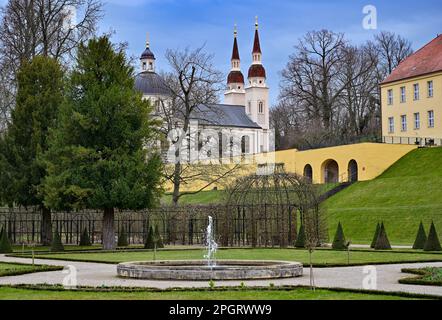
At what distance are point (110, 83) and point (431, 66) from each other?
3251cm

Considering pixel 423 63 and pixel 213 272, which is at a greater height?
pixel 423 63

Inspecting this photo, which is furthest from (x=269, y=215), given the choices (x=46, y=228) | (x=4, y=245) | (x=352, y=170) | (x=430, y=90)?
(x=430, y=90)

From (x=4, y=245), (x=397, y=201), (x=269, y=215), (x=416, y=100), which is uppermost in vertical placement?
(x=416, y=100)

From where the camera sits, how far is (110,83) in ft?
108

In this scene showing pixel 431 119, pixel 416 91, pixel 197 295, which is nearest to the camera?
pixel 197 295

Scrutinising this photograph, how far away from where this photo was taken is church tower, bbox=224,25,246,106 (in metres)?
122

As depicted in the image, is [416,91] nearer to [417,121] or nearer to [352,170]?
[417,121]

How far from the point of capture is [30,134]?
1391 inches

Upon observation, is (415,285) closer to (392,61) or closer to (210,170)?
(210,170)

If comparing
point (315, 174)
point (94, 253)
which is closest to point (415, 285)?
point (94, 253)

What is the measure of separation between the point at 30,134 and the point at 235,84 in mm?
89267

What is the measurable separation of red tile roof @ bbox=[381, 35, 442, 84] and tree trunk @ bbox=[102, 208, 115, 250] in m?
32.8

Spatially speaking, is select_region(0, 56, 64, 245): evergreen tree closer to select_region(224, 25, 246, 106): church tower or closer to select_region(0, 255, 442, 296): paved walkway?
select_region(0, 255, 442, 296): paved walkway

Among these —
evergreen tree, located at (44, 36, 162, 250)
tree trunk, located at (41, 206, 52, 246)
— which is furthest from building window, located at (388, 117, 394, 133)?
tree trunk, located at (41, 206, 52, 246)
